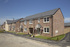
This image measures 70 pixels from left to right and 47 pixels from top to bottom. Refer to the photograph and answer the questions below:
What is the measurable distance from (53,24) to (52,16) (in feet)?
8.60

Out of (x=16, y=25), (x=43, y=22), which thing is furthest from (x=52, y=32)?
(x=16, y=25)

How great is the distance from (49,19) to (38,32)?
7.20 meters

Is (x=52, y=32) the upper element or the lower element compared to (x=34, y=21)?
lower

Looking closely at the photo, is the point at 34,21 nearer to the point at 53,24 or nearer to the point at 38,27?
the point at 38,27

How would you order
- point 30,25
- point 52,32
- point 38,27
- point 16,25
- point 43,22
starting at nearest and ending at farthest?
point 52,32 < point 43,22 < point 38,27 < point 30,25 < point 16,25

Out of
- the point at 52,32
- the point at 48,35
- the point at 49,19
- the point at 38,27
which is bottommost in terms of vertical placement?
the point at 48,35

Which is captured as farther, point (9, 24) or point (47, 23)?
point (9, 24)

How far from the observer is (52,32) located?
17328 millimetres

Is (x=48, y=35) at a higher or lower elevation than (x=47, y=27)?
lower

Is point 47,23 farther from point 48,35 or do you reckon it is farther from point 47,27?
point 48,35

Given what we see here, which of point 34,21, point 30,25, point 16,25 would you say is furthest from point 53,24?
point 16,25

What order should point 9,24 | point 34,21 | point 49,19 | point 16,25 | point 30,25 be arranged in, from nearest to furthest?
1. point 49,19
2. point 34,21
3. point 30,25
4. point 16,25
5. point 9,24

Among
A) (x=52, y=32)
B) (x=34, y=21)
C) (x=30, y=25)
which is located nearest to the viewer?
(x=52, y=32)

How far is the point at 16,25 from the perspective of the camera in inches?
1407
